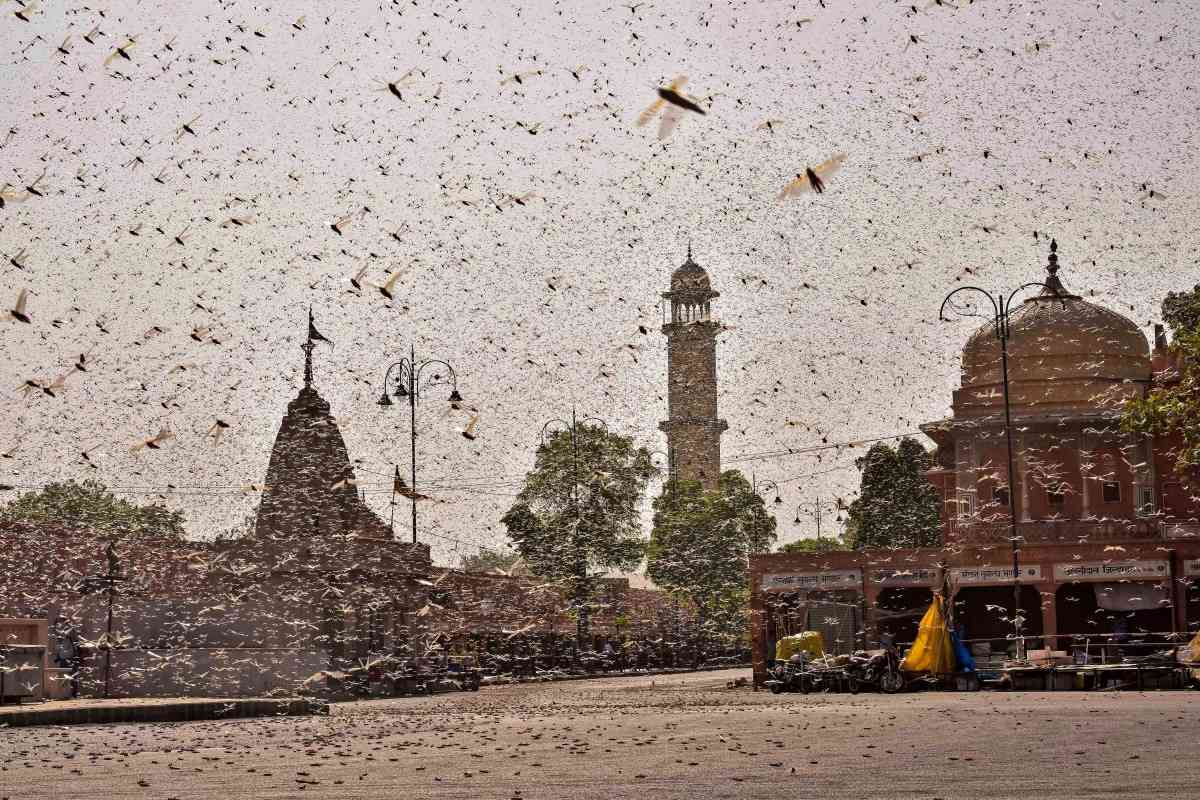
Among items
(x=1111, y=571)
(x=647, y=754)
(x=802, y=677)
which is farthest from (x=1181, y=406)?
(x=647, y=754)

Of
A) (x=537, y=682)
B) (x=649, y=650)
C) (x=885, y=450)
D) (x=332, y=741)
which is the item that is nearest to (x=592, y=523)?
(x=649, y=650)

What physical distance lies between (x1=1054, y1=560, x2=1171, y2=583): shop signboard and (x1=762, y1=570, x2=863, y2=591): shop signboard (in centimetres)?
664

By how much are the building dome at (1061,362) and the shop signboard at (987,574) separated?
9633 millimetres

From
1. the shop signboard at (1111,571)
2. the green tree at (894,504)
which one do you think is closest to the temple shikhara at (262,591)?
the shop signboard at (1111,571)

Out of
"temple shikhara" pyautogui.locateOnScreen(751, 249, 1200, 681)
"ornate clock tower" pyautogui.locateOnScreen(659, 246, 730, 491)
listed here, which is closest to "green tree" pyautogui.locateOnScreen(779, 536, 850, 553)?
"ornate clock tower" pyautogui.locateOnScreen(659, 246, 730, 491)

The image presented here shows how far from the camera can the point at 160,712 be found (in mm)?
30484

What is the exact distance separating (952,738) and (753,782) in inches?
261

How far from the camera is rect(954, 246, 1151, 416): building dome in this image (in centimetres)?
6166

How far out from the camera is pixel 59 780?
16125mm

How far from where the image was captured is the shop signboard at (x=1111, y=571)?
170ft

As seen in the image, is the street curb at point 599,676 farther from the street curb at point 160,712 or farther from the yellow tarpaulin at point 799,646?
the street curb at point 160,712

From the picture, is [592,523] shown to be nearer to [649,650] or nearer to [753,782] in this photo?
[649,650]

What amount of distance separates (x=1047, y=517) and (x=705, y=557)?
77.1ft

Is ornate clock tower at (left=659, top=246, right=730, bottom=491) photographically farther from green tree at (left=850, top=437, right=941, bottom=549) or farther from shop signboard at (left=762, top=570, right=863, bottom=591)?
shop signboard at (left=762, top=570, right=863, bottom=591)
